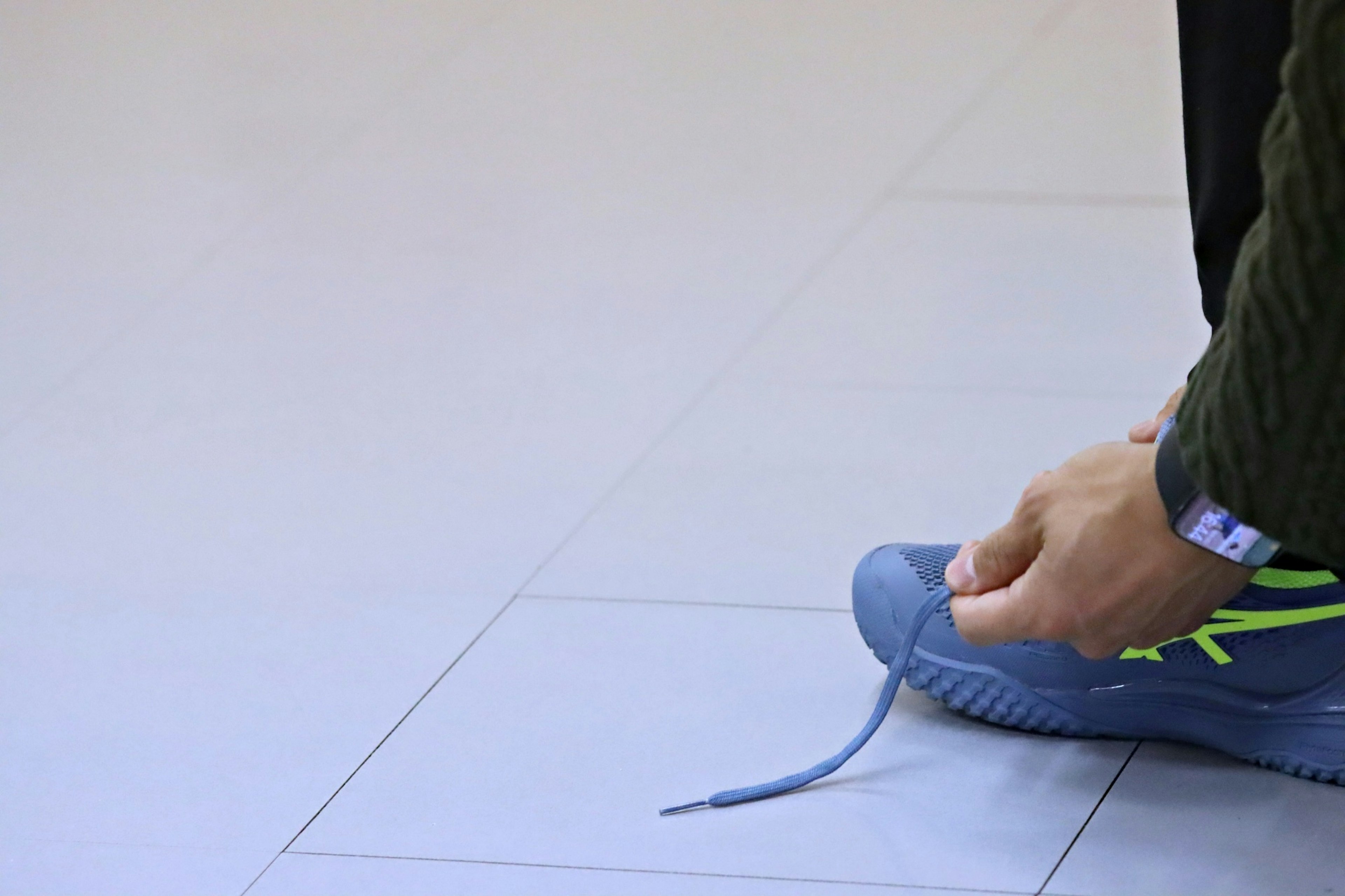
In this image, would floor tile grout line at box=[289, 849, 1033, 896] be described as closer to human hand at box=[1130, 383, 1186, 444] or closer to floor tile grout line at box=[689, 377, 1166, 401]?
human hand at box=[1130, 383, 1186, 444]

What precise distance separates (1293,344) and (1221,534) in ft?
0.52

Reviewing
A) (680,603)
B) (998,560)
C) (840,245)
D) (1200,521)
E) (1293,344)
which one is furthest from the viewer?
(840,245)

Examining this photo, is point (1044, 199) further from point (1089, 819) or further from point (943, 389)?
point (1089, 819)

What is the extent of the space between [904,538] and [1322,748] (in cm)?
40

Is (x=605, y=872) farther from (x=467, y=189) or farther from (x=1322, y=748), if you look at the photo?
(x=467, y=189)

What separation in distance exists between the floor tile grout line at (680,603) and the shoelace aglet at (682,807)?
0.83ft

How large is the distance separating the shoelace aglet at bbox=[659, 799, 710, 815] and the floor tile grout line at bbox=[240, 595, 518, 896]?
8.2 inches

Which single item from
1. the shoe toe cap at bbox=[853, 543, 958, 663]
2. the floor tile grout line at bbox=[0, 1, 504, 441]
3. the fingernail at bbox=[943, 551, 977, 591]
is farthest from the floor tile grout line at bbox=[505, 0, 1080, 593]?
the floor tile grout line at bbox=[0, 1, 504, 441]

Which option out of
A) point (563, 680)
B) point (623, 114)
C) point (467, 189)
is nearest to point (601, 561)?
point (563, 680)

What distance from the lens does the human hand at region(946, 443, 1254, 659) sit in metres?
0.76

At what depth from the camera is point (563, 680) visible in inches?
44.4

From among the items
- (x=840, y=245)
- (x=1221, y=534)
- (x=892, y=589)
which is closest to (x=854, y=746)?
(x=892, y=589)

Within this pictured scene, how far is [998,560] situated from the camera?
0.89 meters

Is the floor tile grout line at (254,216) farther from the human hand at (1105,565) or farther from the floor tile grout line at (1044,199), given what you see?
the human hand at (1105,565)
